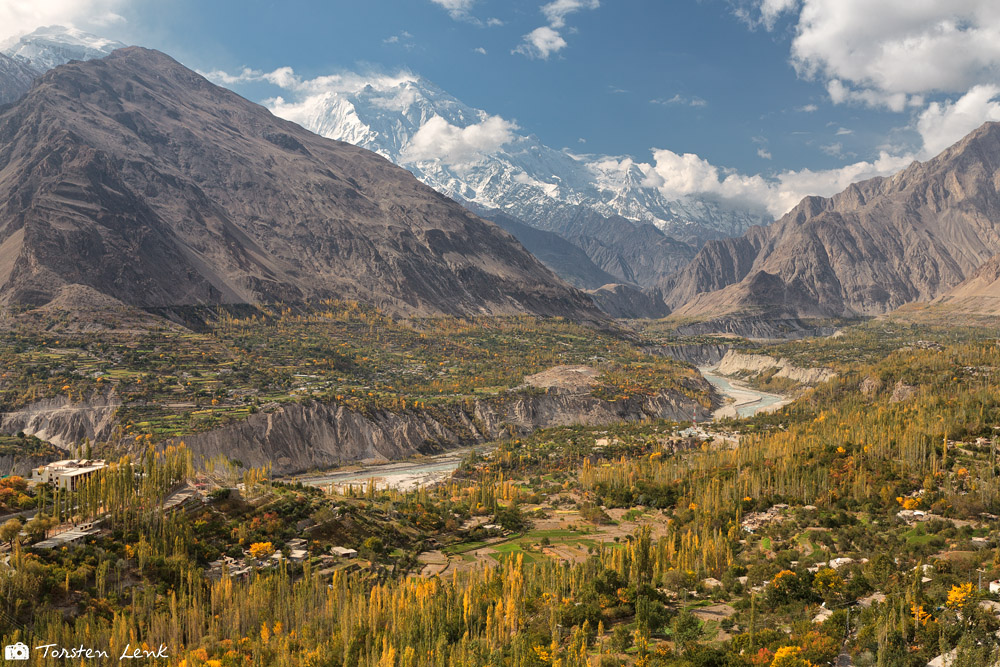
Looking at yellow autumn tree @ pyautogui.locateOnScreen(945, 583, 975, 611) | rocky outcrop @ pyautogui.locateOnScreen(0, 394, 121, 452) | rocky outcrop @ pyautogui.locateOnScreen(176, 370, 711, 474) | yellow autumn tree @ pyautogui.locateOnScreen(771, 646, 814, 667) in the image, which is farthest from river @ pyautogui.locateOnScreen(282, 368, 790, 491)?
yellow autumn tree @ pyautogui.locateOnScreen(945, 583, 975, 611)

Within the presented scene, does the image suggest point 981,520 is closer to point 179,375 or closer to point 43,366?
point 179,375

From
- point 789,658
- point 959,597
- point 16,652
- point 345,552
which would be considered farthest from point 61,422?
point 959,597

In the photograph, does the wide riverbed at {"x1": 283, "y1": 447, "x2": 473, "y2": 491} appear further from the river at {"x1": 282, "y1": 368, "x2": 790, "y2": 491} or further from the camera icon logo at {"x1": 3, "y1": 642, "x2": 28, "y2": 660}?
the camera icon logo at {"x1": 3, "y1": 642, "x2": 28, "y2": 660}

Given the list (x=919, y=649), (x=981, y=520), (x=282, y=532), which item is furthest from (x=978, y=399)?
(x=282, y=532)

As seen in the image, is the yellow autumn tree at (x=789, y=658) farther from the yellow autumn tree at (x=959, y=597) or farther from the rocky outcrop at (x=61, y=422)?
the rocky outcrop at (x=61, y=422)

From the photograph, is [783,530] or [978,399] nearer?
[783,530]

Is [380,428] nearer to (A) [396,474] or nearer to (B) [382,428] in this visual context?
(B) [382,428]

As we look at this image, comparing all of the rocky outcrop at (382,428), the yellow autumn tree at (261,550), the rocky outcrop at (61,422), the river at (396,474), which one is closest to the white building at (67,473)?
the yellow autumn tree at (261,550)
